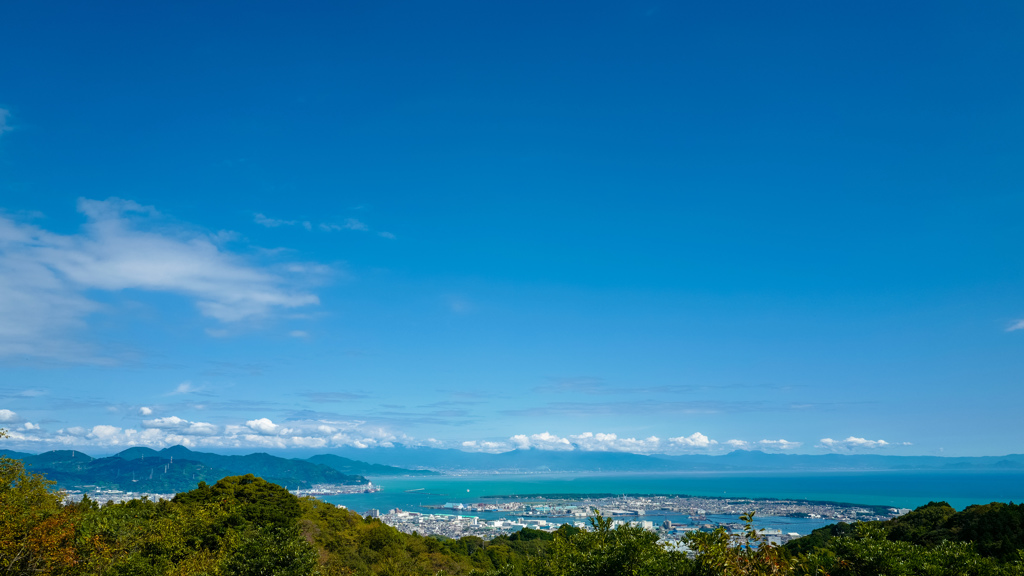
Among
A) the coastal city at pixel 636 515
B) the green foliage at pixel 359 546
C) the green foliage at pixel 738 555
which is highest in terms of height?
the green foliage at pixel 738 555

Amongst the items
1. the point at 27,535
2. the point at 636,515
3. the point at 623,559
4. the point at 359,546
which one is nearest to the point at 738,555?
the point at 623,559

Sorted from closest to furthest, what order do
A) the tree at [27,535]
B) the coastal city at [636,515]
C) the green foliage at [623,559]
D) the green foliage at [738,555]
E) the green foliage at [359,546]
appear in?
the green foliage at [738,555] → the green foliage at [359,546] → the green foliage at [623,559] → the tree at [27,535] → the coastal city at [636,515]

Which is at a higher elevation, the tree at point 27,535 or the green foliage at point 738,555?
the green foliage at point 738,555

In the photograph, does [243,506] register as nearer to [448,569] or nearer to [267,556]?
[448,569]

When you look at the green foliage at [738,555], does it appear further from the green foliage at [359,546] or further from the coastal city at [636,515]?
the coastal city at [636,515]

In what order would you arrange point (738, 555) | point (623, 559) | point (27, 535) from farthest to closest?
point (27, 535)
point (623, 559)
point (738, 555)

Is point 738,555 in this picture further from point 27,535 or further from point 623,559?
point 27,535

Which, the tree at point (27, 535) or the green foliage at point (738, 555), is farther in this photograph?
the tree at point (27, 535)

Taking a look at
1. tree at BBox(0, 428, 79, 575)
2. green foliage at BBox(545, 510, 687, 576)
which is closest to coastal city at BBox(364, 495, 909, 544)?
tree at BBox(0, 428, 79, 575)

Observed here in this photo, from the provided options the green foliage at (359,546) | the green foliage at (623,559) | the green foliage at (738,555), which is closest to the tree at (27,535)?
the green foliage at (359,546)

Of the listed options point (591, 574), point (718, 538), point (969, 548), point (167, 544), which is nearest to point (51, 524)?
point (167, 544)

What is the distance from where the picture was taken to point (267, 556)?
17969 millimetres

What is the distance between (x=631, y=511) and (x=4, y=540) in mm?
121179

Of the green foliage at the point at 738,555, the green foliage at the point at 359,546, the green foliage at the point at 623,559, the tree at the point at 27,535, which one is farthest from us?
the tree at the point at 27,535
